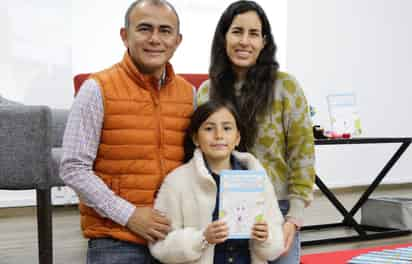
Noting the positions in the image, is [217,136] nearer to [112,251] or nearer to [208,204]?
[208,204]

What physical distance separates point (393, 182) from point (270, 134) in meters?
4.63

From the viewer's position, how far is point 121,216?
1.48m

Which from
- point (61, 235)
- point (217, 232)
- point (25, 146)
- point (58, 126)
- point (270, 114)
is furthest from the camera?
point (58, 126)

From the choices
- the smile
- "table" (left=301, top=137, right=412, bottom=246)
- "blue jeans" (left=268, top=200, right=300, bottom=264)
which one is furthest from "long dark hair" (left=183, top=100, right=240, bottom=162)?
"table" (left=301, top=137, right=412, bottom=246)

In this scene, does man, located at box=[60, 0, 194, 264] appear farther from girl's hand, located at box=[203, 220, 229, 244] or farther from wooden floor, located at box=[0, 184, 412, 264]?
wooden floor, located at box=[0, 184, 412, 264]

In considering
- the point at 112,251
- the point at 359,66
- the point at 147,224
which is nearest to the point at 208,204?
the point at 147,224

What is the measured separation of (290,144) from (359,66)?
4205 mm

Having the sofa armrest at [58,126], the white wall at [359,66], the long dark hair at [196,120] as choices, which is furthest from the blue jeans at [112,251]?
the white wall at [359,66]

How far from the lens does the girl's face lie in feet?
5.37

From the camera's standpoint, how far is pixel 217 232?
1.49m

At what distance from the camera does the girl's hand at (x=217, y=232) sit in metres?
1.49

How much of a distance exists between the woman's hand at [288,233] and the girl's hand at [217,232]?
0.28 meters

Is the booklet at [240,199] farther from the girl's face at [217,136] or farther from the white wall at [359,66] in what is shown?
the white wall at [359,66]

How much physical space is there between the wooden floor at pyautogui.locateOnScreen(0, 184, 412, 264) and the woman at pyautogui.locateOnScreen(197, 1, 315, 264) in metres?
1.50
